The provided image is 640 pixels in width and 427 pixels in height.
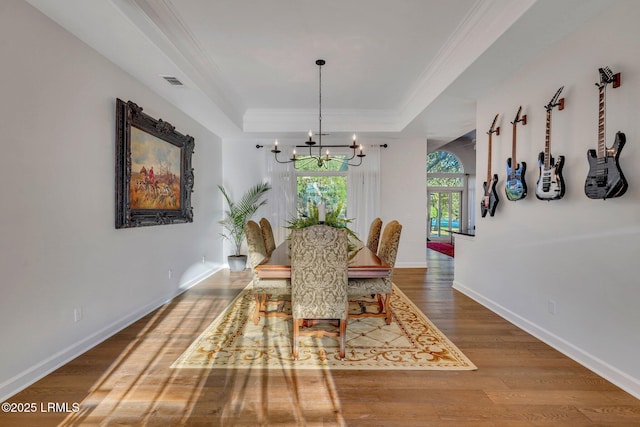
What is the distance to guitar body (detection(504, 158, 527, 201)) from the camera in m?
3.10

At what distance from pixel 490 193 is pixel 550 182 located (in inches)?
39.4

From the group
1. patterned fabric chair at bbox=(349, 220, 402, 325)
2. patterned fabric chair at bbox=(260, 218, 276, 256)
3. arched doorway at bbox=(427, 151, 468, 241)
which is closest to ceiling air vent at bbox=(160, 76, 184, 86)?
patterned fabric chair at bbox=(260, 218, 276, 256)

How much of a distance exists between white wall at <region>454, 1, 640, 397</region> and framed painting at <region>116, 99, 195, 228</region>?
153 inches

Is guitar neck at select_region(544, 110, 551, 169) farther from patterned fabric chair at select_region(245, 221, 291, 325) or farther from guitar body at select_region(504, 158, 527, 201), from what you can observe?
patterned fabric chair at select_region(245, 221, 291, 325)

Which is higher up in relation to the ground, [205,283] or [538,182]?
[538,182]

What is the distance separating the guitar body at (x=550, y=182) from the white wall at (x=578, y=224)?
0.06 meters

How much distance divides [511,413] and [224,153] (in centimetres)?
571

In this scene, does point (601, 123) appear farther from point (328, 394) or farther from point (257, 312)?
point (257, 312)

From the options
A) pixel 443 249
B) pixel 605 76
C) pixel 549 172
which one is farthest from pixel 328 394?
pixel 443 249

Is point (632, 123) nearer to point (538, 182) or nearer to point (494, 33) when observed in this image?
point (538, 182)

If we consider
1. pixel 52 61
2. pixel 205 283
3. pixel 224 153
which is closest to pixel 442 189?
pixel 224 153

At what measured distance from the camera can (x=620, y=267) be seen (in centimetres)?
215

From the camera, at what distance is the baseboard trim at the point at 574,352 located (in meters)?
2.05

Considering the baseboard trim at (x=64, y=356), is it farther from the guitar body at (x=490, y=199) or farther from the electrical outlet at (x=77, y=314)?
the guitar body at (x=490, y=199)
